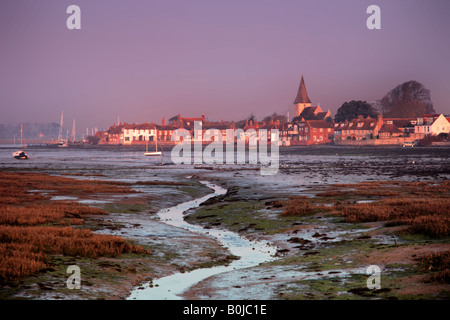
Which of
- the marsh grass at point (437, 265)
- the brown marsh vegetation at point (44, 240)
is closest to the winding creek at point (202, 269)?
the brown marsh vegetation at point (44, 240)

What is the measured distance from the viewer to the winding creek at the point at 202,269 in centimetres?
1594

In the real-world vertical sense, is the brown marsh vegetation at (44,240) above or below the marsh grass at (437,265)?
below

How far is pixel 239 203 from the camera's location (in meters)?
38.6

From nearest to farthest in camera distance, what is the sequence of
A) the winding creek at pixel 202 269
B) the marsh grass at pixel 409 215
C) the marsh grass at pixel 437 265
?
the marsh grass at pixel 437 265
the winding creek at pixel 202 269
the marsh grass at pixel 409 215

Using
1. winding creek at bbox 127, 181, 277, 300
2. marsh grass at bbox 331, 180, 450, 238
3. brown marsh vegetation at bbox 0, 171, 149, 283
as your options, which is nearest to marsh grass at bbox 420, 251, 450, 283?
marsh grass at bbox 331, 180, 450, 238

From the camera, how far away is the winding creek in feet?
52.3

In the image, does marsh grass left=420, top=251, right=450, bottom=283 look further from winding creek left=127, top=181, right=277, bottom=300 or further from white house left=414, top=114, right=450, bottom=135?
white house left=414, top=114, right=450, bottom=135

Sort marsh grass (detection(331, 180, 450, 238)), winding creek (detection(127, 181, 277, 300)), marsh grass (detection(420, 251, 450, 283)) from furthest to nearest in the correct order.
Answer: marsh grass (detection(331, 180, 450, 238)) < winding creek (detection(127, 181, 277, 300)) < marsh grass (detection(420, 251, 450, 283))

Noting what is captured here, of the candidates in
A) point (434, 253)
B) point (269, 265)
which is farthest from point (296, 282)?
point (434, 253)

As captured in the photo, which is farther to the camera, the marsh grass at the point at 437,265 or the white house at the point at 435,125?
A: the white house at the point at 435,125

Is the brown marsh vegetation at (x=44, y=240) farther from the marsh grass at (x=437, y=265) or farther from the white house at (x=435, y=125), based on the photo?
the white house at (x=435, y=125)

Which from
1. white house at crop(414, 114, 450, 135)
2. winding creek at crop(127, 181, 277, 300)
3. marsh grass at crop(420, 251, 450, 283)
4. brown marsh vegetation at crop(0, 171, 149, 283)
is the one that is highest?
white house at crop(414, 114, 450, 135)
